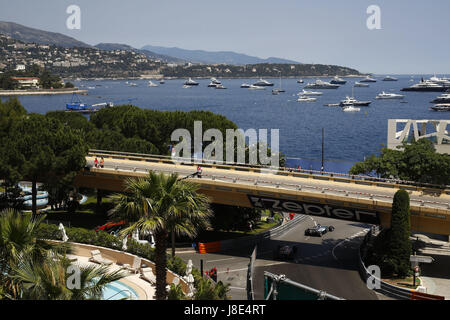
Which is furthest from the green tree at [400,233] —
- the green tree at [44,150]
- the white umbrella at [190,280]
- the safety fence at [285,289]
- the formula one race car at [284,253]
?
the green tree at [44,150]

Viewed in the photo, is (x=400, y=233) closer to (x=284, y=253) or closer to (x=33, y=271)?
(x=284, y=253)

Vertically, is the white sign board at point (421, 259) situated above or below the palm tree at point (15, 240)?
below

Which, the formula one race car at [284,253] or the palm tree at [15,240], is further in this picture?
the formula one race car at [284,253]

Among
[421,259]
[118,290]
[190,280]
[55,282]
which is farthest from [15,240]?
[421,259]

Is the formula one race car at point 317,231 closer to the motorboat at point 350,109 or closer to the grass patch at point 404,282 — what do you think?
the grass patch at point 404,282

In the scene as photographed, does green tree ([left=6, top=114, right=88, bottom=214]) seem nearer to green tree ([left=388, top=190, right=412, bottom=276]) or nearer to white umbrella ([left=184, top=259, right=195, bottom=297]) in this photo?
white umbrella ([left=184, top=259, right=195, bottom=297])

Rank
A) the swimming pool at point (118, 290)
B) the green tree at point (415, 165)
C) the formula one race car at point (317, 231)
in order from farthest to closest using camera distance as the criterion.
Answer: the formula one race car at point (317, 231) → the green tree at point (415, 165) → the swimming pool at point (118, 290)

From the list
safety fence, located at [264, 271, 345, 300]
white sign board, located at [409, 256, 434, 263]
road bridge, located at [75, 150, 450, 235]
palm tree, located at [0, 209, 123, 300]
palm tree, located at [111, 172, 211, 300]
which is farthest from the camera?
road bridge, located at [75, 150, 450, 235]

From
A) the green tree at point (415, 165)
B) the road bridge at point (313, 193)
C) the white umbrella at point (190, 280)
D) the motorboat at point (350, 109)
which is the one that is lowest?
the white umbrella at point (190, 280)

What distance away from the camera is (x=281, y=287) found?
38.4 ft

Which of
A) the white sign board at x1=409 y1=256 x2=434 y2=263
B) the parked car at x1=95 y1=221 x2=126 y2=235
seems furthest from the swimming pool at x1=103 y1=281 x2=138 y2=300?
the white sign board at x1=409 y1=256 x2=434 y2=263
